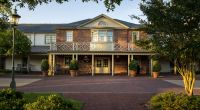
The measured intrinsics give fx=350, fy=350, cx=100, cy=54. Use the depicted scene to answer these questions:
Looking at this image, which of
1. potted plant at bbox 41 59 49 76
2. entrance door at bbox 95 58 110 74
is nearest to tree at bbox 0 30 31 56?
potted plant at bbox 41 59 49 76

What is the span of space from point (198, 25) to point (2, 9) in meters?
7.16

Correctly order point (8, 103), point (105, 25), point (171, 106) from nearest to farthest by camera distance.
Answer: point (8, 103) → point (171, 106) → point (105, 25)

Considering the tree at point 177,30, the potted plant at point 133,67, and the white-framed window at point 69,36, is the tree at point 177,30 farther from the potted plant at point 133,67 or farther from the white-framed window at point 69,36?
the white-framed window at point 69,36

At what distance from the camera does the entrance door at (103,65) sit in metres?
41.5

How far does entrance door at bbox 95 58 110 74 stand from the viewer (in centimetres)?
4147

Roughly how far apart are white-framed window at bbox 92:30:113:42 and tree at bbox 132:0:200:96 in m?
25.8

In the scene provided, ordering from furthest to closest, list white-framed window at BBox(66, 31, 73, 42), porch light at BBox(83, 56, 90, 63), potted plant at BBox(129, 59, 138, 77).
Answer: porch light at BBox(83, 56, 90, 63), white-framed window at BBox(66, 31, 73, 42), potted plant at BBox(129, 59, 138, 77)

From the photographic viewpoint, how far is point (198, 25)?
12.8 m

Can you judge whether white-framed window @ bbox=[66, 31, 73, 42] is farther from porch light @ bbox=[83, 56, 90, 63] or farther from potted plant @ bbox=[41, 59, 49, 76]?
potted plant @ bbox=[41, 59, 49, 76]

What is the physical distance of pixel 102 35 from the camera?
1575 inches

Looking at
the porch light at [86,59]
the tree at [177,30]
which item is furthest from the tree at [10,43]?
the tree at [177,30]

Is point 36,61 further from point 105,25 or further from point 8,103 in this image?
point 8,103

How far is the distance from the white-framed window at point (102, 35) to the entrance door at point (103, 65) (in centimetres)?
272

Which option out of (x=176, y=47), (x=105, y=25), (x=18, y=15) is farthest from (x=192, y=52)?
(x=105, y=25)
